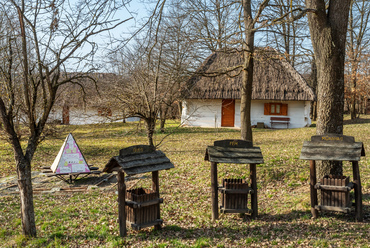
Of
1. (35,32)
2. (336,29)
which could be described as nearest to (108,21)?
(35,32)

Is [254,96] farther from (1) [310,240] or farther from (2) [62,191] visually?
(1) [310,240]

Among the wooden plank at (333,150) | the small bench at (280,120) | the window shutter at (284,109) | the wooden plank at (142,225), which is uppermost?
the window shutter at (284,109)

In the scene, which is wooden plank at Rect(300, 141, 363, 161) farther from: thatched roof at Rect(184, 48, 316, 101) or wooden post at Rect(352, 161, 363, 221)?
thatched roof at Rect(184, 48, 316, 101)

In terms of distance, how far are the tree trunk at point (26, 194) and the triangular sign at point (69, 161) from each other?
5.27 m

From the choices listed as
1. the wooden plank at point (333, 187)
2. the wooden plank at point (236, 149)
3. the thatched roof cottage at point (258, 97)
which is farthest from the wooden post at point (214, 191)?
the thatched roof cottage at point (258, 97)

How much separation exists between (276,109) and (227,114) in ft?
12.9

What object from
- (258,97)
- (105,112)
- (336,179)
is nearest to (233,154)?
(336,179)

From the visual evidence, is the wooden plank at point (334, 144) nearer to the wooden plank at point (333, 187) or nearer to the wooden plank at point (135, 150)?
the wooden plank at point (333, 187)

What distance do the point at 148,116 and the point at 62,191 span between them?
4034mm

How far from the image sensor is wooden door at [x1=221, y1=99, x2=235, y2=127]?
26.8m

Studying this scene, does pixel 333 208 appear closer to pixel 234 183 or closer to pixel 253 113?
pixel 234 183

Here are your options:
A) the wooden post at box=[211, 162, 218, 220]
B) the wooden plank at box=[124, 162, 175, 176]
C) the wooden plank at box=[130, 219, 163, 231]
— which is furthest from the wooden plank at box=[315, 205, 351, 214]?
the wooden plank at box=[130, 219, 163, 231]

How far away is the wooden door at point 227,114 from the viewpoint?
87.9 feet

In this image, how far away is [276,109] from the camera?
26.6 meters
